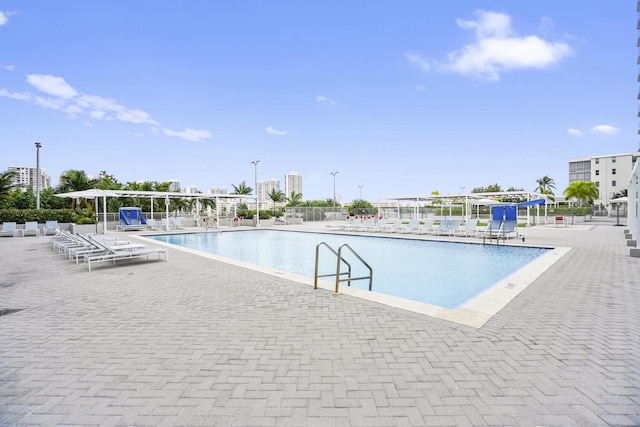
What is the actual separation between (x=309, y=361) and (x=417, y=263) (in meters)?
8.04

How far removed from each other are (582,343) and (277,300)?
145 inches

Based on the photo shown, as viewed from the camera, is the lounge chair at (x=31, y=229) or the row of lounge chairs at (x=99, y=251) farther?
the lounge chair at (x=31, y=229)

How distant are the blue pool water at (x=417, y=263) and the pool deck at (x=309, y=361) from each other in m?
2.32

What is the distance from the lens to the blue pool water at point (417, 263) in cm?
727

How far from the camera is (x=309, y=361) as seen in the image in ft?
9.40

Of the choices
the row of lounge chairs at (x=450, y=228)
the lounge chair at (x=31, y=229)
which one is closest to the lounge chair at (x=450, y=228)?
the row of lounge chairs at (x=450, y=228)

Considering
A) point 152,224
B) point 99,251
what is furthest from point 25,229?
point 99,251

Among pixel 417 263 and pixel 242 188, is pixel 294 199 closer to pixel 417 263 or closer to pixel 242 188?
pixel 242 188

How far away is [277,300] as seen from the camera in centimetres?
491

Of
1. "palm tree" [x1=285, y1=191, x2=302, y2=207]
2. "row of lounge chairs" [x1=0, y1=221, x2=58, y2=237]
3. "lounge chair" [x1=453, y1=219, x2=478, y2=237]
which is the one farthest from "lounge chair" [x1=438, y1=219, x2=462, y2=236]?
"palm tree" [x1=285, y1=191, x2=302, y2=207]

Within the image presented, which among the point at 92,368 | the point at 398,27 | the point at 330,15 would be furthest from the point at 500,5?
the point at 92,368

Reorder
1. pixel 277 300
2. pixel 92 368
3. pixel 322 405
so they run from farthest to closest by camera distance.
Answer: pixel 277 300, pixel 92 368, pixel 322 405

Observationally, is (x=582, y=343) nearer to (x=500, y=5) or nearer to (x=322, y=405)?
(x=322, y=405)

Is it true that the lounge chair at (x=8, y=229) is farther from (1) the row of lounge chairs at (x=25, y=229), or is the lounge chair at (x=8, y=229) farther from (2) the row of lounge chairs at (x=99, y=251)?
(2) the row of lounge chairs at (x=99, y=251)
